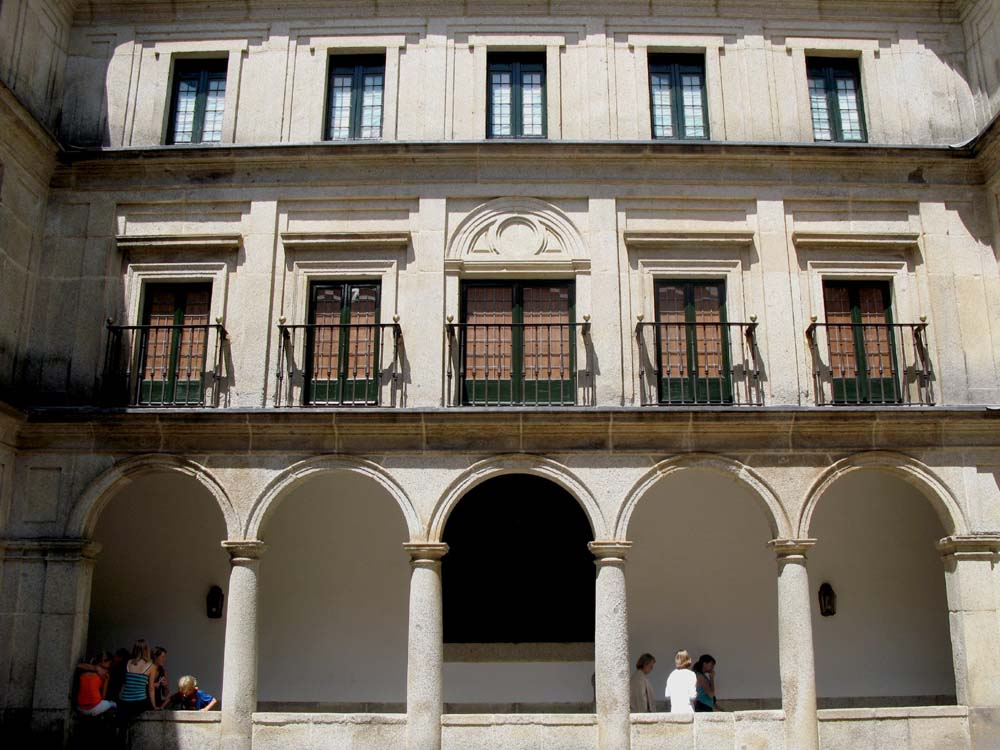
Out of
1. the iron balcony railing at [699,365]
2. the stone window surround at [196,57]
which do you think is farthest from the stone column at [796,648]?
the stone window surround at [196,57]

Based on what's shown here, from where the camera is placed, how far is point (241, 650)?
11.6m

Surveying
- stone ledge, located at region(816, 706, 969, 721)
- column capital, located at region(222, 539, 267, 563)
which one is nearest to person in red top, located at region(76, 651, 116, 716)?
column capital, located at region(222, 539, 267, 563)

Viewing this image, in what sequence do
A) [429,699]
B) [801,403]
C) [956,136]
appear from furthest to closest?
[956,136], [801,403], [429,699]

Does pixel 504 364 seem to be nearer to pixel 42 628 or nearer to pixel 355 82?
pixel 355 82

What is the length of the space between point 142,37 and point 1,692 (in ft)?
28.7

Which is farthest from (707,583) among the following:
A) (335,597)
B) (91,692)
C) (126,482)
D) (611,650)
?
(91,692)

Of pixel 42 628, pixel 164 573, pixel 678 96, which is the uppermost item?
pixel 678 96

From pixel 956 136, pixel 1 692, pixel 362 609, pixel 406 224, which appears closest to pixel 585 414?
pixel 406 224

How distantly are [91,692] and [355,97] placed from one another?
828cm

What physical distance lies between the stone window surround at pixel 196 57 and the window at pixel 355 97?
4.15 ft

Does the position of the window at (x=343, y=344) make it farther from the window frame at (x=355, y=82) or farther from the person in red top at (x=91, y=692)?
the person in red top at (x=91, y=692)

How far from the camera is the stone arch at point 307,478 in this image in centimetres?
1201

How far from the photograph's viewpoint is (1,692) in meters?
11.6

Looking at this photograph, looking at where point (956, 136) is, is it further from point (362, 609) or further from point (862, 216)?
point (362, 609)
